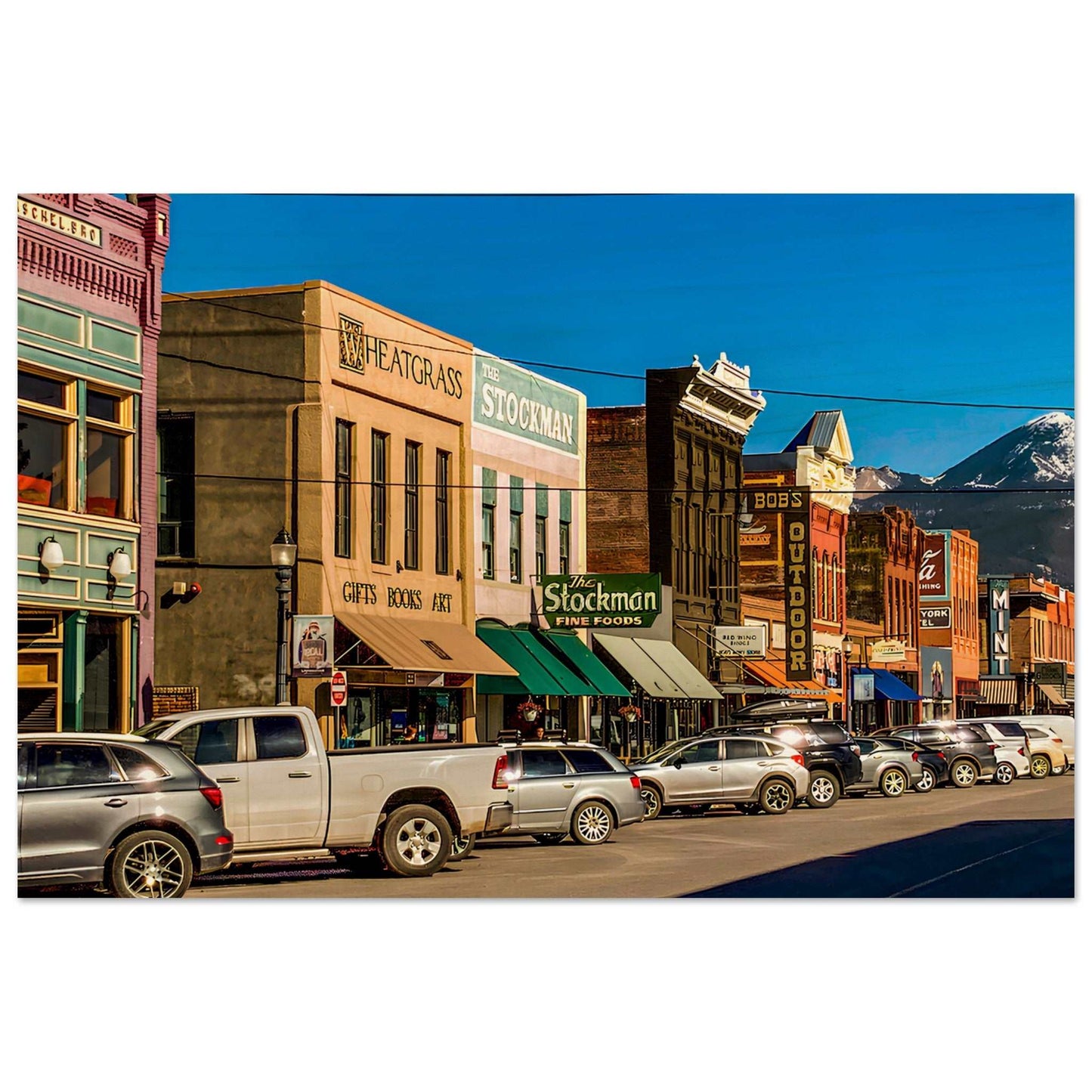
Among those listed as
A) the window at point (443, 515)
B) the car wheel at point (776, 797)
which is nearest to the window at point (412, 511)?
the window at point (443, 515)

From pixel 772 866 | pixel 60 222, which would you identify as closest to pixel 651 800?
pixel 772 866

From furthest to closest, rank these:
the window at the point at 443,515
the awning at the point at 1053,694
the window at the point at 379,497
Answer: the window at the point at 443,515
the window at the point at 379,497
the awning at the point at 1053,694

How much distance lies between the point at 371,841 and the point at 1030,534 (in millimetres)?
8747

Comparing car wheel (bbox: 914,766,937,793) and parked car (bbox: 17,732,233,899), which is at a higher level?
parked car (bbox: 17,732,233,899)

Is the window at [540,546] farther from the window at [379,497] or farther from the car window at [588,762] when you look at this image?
the car window at [588,762]

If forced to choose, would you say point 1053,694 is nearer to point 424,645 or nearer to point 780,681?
point 780,681

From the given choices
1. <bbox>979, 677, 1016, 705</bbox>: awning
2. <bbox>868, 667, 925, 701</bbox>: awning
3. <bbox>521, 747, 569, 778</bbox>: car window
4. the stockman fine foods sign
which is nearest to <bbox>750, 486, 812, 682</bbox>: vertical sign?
<bbox>868, 667, 925, 701</bbox>: awning

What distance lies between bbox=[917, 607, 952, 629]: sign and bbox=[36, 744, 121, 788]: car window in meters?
13.1

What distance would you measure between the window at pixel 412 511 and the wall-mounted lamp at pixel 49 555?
5.97 m

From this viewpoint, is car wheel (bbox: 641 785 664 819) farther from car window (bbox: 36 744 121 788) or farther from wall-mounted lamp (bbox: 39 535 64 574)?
car window (bbox: 36 744 121 788)

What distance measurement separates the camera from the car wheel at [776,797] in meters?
29.5

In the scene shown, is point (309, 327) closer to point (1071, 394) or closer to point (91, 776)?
point (91, 776)

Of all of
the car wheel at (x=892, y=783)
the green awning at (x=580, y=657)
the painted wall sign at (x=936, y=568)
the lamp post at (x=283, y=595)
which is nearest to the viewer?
the lamp post at (x=283, y=595)

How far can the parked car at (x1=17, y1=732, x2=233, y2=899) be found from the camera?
18.0 meters
